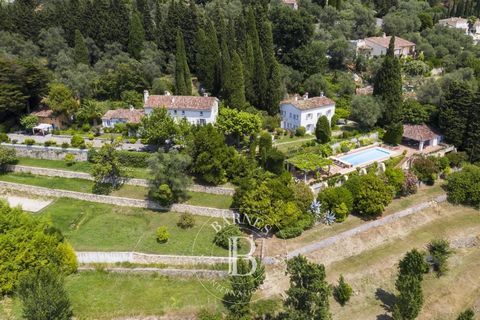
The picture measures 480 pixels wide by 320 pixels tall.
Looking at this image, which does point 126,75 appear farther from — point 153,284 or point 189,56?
point 153,284

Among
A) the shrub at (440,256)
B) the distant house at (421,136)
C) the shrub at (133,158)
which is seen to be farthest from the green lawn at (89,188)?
the distant house at (421,136)

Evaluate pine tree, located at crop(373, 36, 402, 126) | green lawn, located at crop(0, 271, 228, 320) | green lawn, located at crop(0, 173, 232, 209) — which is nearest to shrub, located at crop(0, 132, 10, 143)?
green lawn, located at crop(0, 173, 232, 209)

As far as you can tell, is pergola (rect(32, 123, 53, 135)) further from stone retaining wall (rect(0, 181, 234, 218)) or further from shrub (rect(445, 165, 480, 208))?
shrub (rect(445, 165, 480, 208))

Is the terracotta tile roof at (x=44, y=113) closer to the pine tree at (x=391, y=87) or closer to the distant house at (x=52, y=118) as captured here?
the distant house at (x=52, y=118)

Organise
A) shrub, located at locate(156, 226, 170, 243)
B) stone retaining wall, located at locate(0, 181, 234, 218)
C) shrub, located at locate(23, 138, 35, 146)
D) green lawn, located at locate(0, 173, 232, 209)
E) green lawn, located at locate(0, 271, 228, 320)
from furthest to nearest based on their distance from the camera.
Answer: shrub, located at locate(23, 138, 35, 146) → green lawn, located at locate(0, 173, 232, 209) → stone retaining wall, located at locate(0, 181, 234, 218) → shrub, located at locate(156, 226, 170, 243) → green lawn, located at locate(0, 271, 228, 320)

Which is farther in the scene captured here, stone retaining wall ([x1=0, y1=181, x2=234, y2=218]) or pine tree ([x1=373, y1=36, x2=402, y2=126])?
pine tree ([x1=373, y1=36, x2=402, y2=126])

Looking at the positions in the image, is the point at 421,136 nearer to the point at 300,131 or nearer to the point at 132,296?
the point at 300,131

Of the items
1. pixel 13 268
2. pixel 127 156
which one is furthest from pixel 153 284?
pixel 127 156
